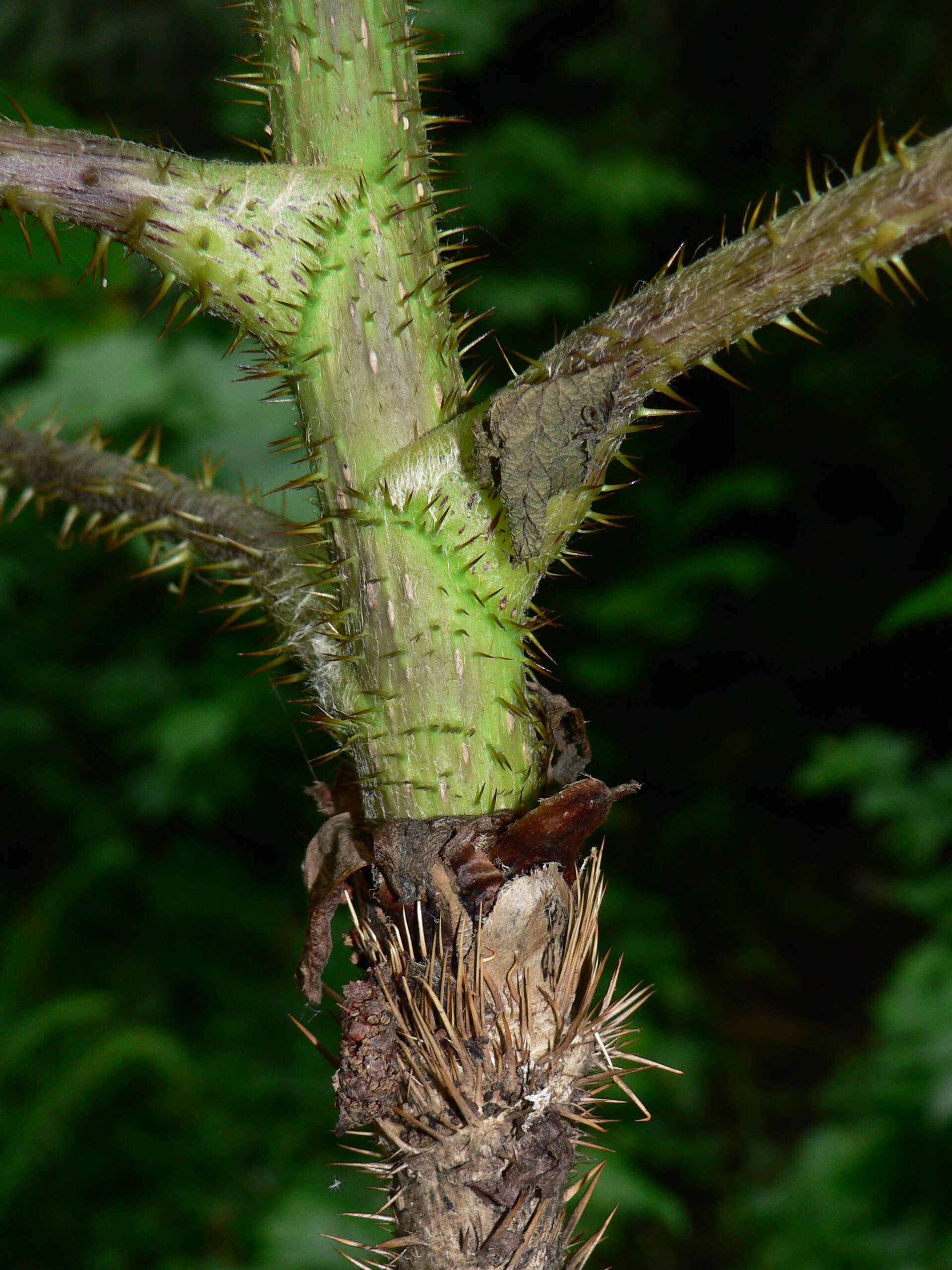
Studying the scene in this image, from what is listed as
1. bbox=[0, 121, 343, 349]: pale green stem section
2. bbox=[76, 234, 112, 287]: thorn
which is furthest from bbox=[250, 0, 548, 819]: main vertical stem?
bbox=[76, 234, 112, 287]: thorn

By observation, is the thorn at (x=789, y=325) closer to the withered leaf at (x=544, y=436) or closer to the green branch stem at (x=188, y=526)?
the withered leaf at (x=544, y=436)

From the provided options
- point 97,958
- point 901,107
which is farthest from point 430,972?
point 901,107

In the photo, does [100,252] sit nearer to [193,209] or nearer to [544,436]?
[193,209]

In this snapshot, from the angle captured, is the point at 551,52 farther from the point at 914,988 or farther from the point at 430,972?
the point at 430,972

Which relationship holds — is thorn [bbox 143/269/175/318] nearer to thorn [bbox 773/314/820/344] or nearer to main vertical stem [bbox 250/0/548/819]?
main vertical stem [bbox 250/0/548/819]

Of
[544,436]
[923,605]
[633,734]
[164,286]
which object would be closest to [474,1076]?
[544,436]
